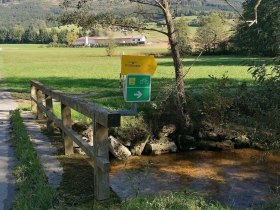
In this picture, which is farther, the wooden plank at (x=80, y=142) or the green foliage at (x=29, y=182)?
the wooden plank at (x=80, y=142)

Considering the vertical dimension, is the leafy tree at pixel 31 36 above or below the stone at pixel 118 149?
below

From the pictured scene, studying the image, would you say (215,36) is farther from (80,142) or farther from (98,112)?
(80,142)

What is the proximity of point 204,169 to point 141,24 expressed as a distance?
4.65 meters

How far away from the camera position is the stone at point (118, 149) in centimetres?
1035

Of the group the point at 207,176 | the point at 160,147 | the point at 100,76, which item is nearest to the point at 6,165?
the point at 207,176

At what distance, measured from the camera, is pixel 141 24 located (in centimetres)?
1220

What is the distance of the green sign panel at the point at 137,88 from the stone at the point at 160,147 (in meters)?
5.01

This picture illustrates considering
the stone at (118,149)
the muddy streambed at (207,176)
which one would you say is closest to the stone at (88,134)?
the stone at (118,149)

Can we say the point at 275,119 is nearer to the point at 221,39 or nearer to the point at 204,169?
the point at 204,169

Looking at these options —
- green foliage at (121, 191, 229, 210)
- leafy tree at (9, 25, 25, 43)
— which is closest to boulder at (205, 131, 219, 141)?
green foliage at (121, 191, 229, 210)

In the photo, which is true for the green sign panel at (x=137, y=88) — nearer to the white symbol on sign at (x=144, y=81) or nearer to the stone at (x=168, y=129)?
the white symbol on sign at (x=144, y=81)

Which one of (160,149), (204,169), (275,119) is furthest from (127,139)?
(275,119)

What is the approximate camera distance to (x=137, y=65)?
6328 mm

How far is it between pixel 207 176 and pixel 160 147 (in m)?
2.34
